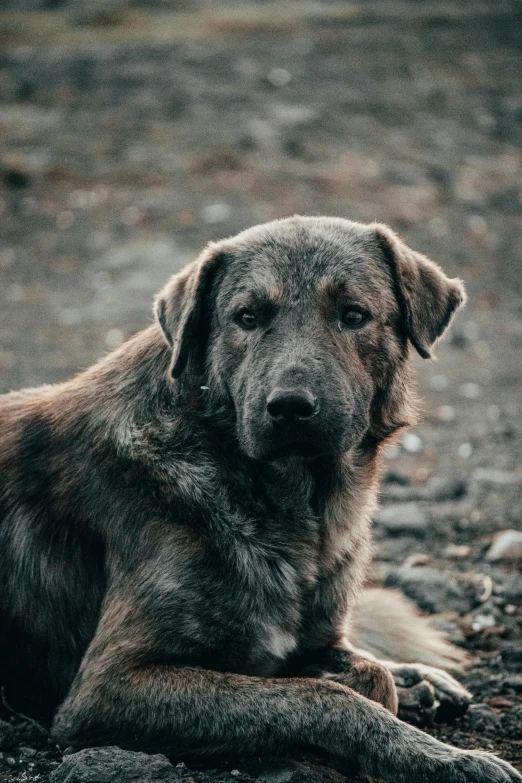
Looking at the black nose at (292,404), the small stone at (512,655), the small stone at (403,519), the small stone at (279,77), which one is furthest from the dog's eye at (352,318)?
the small stone at (279,77)

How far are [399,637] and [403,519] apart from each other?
172 cm

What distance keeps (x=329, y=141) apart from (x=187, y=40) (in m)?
5.26

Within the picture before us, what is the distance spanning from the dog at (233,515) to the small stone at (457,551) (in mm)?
1607

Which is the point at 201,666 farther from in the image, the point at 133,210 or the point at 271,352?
the point at 133,210

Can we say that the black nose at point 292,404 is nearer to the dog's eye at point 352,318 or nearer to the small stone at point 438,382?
the dog's eye at point 352,318

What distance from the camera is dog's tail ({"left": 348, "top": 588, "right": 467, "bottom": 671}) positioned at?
510 centimetres

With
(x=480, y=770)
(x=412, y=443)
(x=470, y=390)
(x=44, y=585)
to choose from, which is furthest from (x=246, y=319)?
(x=470, y=390)

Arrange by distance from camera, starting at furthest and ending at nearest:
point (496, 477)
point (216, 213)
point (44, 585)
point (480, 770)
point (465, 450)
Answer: point (216, 213) < point (465, 450) < point (496, 477) < point (44, 585) < point (480, 770)

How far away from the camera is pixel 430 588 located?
5871 mm

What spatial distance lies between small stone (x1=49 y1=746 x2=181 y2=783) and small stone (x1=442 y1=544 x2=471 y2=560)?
316 cm

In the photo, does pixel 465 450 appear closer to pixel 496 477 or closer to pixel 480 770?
pixel 496 477

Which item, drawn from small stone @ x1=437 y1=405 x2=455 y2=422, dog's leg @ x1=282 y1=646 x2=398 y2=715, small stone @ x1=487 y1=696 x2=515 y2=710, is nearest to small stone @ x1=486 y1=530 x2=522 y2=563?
small stone @ x1=487 y1=696 x2=515 y2=710

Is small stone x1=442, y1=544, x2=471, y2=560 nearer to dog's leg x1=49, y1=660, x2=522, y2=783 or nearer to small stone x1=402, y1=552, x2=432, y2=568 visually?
small stone x1=402, y1=552, x2=432, y2=568

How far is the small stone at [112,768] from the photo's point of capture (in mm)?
3459
